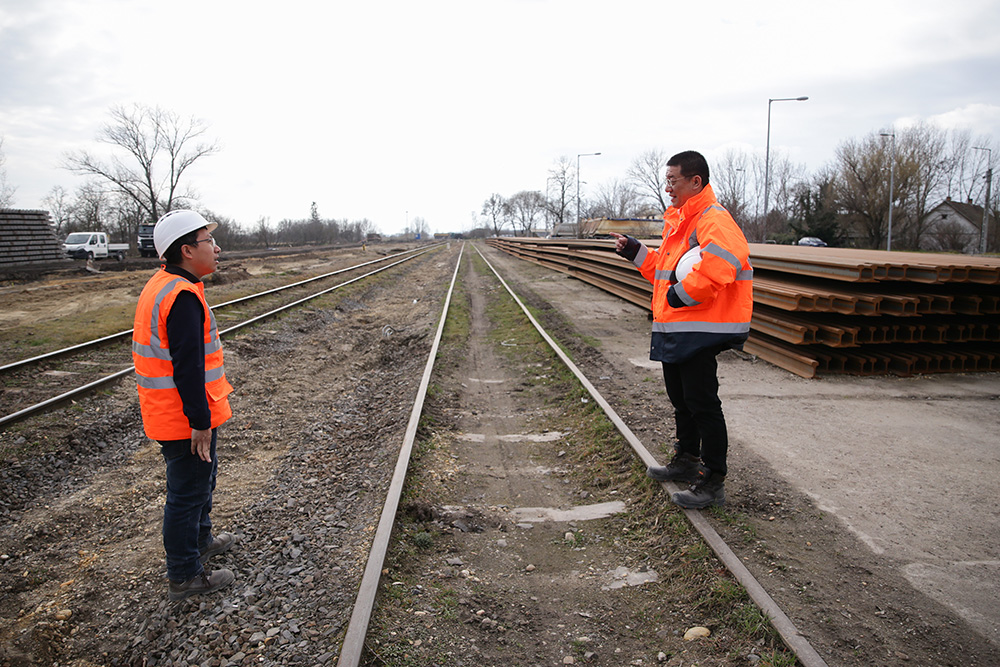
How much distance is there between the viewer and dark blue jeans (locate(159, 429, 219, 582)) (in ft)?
10.2

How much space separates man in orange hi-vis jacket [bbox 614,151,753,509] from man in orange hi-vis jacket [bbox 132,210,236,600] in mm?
2609

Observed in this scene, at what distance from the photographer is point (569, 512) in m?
4.13

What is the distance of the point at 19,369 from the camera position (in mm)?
7766

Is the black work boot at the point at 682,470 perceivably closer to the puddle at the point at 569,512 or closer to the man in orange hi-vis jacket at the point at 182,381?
the puddle at the point at 569,512

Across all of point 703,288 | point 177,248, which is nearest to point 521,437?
point 703,288

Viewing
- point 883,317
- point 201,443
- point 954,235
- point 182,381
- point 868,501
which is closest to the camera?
point 182,381

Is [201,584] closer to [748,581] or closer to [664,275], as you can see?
[748,581]

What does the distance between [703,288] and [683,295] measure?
121mm

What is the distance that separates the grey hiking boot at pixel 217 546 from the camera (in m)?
3.50

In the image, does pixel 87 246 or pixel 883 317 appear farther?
pixel 87 246

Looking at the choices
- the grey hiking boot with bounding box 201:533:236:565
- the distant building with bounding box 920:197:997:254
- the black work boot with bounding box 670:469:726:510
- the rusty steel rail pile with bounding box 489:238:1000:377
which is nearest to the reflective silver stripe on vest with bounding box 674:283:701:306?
the black work boot with bounding box 670:469:726:510

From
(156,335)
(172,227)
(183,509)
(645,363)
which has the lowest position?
(645,363)

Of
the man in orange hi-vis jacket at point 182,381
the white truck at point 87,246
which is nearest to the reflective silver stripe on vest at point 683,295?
the man in orange hi-vis jacket at point 182,381

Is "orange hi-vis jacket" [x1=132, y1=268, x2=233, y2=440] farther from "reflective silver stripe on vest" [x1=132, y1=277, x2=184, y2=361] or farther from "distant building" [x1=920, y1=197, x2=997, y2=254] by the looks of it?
"distant building" [x1=920, y1=197, x2=997, y2=254]
